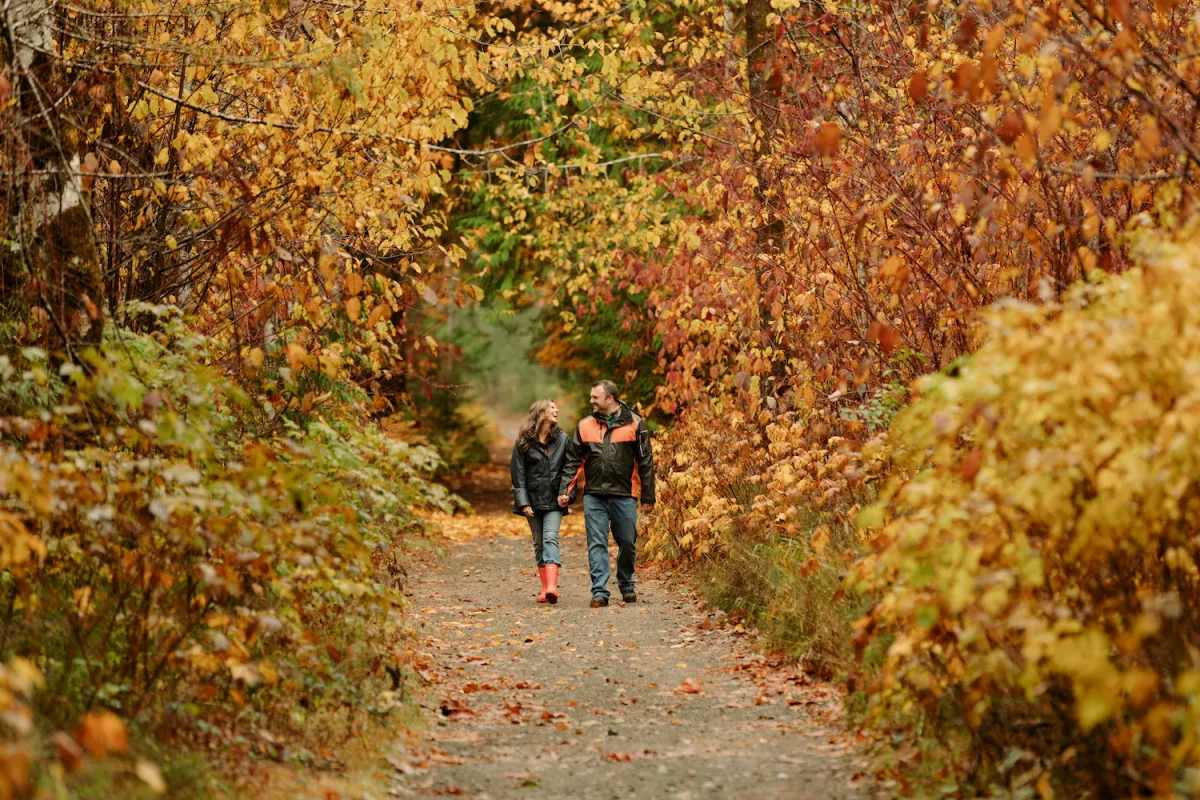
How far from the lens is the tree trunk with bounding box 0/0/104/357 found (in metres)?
5.98

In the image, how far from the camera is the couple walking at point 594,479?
1086cm

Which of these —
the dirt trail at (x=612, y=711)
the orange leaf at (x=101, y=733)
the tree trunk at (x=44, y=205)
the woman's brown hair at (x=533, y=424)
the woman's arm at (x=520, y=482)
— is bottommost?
the dirt trail at (x=612, y=711)

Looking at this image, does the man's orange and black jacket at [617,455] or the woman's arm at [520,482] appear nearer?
the man's orange and black jacket at [617,455]

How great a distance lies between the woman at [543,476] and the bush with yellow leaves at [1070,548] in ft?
20.0

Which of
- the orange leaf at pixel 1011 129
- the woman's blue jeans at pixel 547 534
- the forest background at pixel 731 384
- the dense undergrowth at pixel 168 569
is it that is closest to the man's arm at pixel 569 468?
the woman's blue jeans at pixel 547 534

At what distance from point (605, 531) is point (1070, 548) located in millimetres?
7039

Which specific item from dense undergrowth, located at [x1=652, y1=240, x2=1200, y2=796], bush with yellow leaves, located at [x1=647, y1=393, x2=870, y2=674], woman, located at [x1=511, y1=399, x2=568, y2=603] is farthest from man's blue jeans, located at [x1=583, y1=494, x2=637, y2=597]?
dense undergrowth, located at [x1=652, y1=240, x2=1200, y2=796]

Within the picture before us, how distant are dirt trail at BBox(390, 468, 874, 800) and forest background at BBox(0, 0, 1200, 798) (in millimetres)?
376

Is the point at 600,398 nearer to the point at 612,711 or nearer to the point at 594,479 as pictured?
the point at 594,479

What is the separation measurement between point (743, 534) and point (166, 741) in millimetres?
6734

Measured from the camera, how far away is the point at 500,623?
33.9 ft

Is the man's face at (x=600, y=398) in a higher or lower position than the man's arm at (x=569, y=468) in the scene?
higher

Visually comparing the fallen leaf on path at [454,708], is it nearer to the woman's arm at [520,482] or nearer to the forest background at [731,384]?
the forest background at [731,384]

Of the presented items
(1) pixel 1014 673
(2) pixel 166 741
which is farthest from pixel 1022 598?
(2) pixel 166 741
